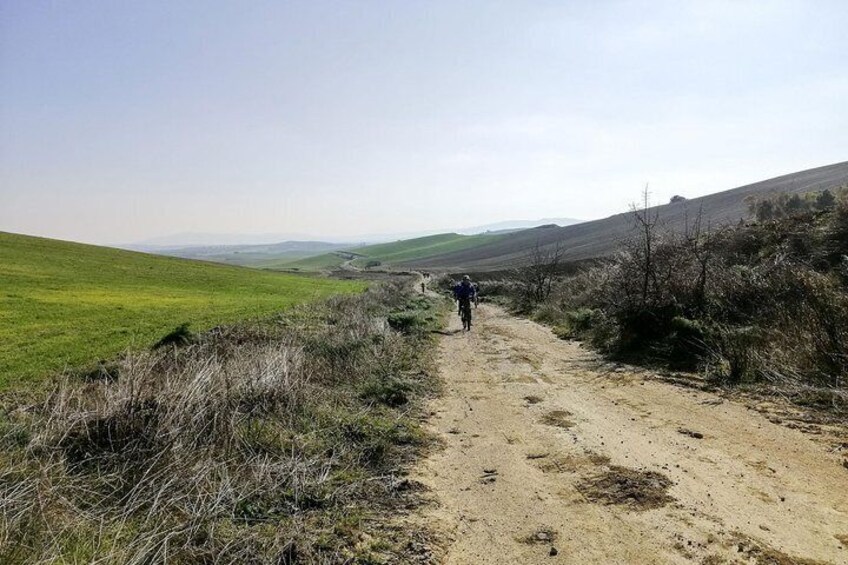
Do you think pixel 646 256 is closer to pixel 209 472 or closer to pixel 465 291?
pixel 465 291

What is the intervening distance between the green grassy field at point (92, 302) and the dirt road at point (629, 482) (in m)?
11.8

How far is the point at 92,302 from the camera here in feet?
97.4

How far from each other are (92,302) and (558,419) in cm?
3062

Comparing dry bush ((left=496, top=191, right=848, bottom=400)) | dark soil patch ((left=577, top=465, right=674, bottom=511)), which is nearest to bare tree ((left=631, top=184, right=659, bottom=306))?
dry bush ((left=496, top=191, right=848, bottom=400))

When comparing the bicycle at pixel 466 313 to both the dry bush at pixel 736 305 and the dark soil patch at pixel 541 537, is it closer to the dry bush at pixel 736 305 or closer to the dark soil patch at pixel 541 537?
the dry bush at pixel 736 305

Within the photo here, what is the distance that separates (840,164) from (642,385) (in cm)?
8451

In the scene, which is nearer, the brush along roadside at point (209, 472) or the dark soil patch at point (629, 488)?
the brush along roadside at point (209, 472)

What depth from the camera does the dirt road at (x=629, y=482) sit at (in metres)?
4.21

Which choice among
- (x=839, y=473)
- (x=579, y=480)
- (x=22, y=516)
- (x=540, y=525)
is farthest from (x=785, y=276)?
(x=22, y=516)

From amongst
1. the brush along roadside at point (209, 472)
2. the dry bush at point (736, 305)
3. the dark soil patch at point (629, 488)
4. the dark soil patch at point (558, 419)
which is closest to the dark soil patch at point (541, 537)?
the dark soil patch at point (629, 488)

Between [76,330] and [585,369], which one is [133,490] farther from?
[76,330]

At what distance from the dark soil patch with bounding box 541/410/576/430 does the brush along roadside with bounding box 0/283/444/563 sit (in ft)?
6.75

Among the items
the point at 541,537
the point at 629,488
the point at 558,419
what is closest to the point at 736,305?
the point at 558,419

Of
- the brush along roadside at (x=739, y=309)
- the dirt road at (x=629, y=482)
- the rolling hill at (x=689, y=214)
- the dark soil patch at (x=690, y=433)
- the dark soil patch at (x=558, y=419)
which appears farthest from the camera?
the rolling hill at (x=689, y=214)
